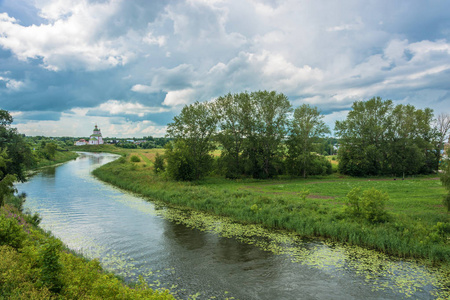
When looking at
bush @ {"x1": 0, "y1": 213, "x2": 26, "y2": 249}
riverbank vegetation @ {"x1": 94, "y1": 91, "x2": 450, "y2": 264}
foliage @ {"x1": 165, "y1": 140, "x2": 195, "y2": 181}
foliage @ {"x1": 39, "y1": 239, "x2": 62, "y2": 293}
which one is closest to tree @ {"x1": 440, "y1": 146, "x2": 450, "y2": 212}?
riverbank vegetation @ {"x1": 94, "y1": 91, "x2": 450, "y2": 264}

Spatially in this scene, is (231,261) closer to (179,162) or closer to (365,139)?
(179,162)

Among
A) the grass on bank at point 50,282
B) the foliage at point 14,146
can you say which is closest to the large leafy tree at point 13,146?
the foliage at point 14,146

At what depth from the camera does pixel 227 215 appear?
2270 cm

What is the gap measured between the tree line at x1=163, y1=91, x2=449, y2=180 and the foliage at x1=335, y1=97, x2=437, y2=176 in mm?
158

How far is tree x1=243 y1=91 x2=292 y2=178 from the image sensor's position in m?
44.0

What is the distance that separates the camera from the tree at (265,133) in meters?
44.0

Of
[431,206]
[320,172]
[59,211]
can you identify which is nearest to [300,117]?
[320,172]

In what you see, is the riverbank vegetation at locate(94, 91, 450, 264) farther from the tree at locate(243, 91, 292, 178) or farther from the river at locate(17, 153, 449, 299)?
the river at locate(17, 153, 449, 299)

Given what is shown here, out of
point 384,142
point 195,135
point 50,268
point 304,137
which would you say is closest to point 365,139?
point 384,142

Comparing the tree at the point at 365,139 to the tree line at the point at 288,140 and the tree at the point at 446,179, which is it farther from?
the tree at the point at 446,179

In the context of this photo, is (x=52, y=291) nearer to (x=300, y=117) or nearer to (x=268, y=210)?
(x=268, y=210)

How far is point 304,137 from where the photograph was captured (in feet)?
151

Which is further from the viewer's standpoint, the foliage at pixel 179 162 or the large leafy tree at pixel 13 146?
the foliage at pixel 179 162

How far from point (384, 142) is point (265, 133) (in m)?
25.1
